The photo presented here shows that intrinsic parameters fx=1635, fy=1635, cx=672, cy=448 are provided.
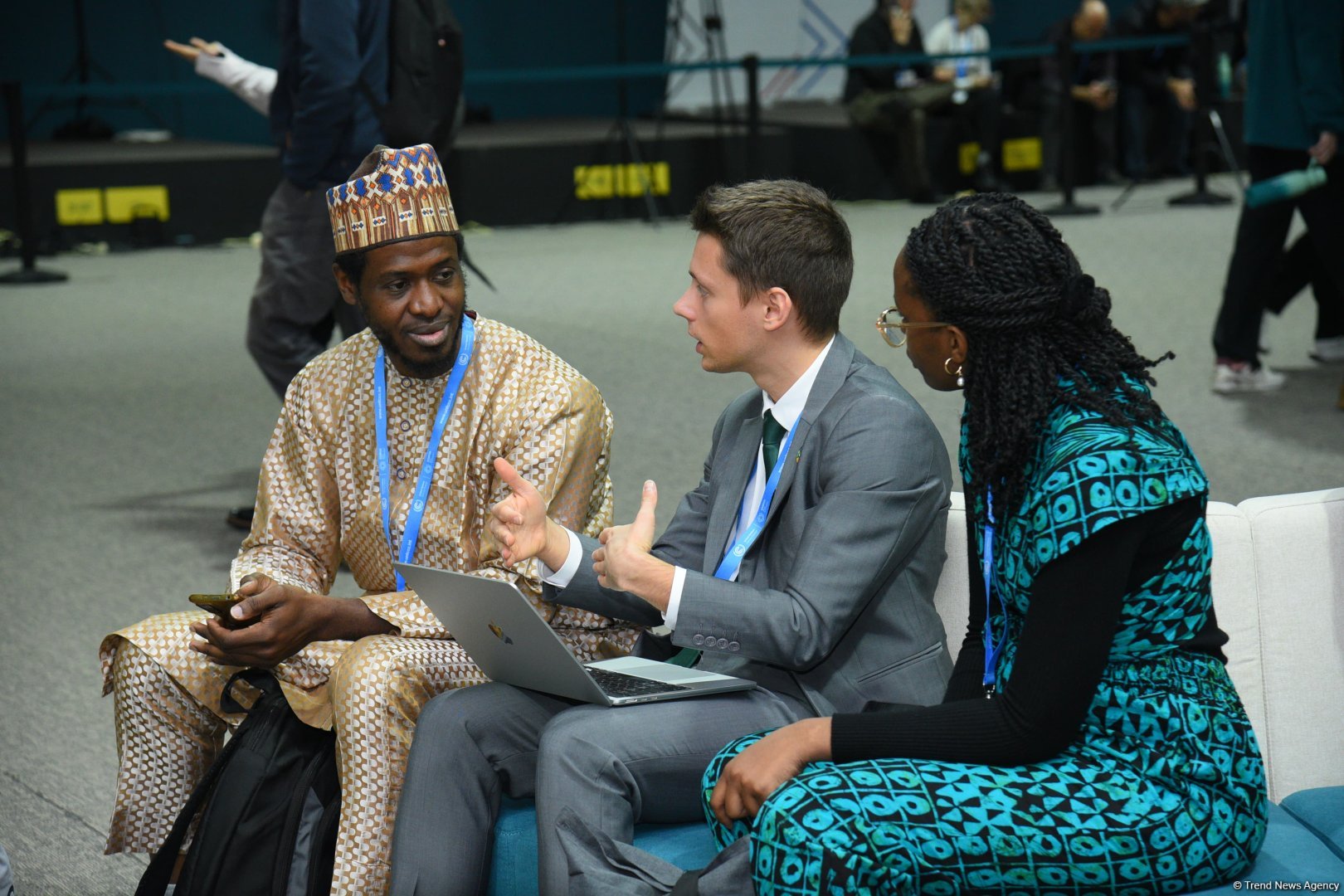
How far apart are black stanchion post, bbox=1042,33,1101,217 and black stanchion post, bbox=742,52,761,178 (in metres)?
2.03

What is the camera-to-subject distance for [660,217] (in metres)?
11.9

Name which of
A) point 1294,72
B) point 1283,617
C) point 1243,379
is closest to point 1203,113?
point 1243,379

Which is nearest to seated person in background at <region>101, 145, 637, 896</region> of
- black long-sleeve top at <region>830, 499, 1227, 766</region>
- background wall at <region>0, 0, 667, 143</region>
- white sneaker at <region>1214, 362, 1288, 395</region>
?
black long-sleeve top at <region>830, 499, 1227, 766</region>

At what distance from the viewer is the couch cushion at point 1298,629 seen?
2.32 metres

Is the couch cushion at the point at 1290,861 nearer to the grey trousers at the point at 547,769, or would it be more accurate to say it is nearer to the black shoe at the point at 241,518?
the grey trousers at the point at 547,769

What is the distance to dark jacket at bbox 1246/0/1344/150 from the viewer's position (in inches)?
202

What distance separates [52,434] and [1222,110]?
28.7 feet

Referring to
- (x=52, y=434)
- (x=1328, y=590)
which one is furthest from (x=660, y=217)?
(x=1328, y=590)

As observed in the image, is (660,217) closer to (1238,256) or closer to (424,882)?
(1238,256)

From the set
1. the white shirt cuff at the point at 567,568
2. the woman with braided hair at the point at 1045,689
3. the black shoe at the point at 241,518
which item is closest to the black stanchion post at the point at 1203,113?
the black shoe at the point at 241,518

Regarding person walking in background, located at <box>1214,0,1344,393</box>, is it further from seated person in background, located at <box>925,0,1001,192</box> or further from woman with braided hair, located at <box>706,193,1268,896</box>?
seated person in background, located at <box>925,0,1001,192</box>

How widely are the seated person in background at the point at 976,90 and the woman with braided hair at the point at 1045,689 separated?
10.4 metres

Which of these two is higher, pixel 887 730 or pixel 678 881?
pixel 887 730

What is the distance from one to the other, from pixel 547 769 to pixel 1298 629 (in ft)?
3.59
